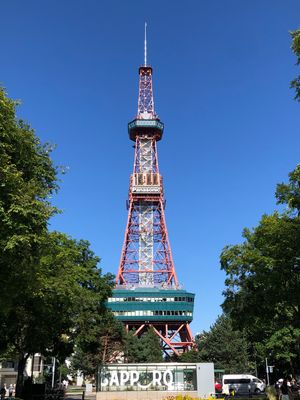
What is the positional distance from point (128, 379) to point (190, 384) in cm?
446

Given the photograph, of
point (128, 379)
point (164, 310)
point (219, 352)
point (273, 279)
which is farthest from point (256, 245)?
point (164, 310)

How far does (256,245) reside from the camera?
28828mm

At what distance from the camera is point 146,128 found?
116 m

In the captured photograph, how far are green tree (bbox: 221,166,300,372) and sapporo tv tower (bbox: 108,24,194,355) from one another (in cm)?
6974

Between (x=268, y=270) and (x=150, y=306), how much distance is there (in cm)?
7900

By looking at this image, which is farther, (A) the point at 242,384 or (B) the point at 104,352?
(B) the point at 104,352

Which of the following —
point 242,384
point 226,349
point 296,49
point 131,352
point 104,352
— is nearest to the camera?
point 296,49

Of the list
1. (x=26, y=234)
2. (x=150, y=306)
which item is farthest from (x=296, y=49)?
(x=150, y=306)

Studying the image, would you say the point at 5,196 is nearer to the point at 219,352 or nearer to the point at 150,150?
the point at 219,352

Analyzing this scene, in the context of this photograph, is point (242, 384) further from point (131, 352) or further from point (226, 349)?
point (131, 352)

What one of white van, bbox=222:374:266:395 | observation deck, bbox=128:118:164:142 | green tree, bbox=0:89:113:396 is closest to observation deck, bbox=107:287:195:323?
observation deck, bbox=128:118:164:142

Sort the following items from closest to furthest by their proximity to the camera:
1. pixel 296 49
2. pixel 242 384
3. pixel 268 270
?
pixel 296 49
pixel 268 270
pixel 242 384

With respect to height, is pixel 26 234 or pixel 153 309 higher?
pixel 153 309

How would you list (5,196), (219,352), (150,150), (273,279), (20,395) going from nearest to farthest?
(5,196) → (273,279) → (20,395) → (219,352) → (150,150)
